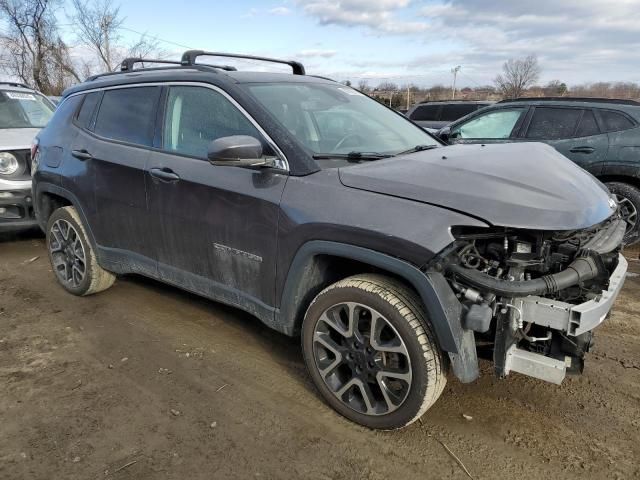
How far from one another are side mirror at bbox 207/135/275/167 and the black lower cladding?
4.07 meters

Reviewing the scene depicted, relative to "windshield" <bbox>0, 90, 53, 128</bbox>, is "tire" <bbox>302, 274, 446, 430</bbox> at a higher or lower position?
lower

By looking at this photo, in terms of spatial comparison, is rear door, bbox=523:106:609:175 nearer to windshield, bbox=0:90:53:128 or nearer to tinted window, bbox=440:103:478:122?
tinted window, bbox=440:103:478:122

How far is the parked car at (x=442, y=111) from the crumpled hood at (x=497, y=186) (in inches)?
377

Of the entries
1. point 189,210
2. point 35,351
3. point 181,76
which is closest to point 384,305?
point 189,210

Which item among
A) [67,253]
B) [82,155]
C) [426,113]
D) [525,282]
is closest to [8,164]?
[67,253]

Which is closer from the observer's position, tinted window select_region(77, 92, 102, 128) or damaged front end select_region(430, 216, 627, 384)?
damaged front end select_region(430, 216, 627, 384)

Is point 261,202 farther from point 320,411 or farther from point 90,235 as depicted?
point 90,235

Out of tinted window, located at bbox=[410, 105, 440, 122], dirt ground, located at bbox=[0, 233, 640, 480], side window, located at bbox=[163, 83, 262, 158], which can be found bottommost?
dirt ground, located at bbox=[0, 233, 640, 480]

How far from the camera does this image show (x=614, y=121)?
5.86m

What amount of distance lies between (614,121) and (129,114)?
537 cm

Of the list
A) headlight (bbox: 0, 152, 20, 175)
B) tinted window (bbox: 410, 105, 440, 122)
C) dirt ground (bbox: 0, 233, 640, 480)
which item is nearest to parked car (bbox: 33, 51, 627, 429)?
dirt ground (bbox: 0, 233, 640, 480)

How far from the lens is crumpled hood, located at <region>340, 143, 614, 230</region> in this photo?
2.24 metres

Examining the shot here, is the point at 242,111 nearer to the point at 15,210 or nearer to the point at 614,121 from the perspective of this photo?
the point at 15,210

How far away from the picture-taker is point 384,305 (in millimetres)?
2400
